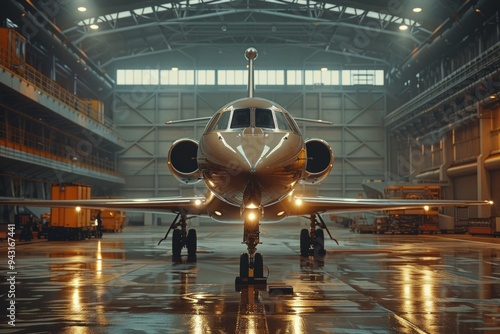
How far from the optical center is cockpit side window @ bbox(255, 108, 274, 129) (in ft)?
34.9

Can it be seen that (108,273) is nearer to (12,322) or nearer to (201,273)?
(201,273)

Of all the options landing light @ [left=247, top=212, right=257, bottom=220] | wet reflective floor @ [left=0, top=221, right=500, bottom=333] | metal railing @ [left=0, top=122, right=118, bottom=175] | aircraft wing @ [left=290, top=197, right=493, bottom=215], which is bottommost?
wet reflective floor @ [left=0, top=221, right=500, bottom=333]

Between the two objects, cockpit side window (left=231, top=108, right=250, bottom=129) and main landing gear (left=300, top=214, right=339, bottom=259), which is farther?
main landing gear (left=300, top=214, right=339, bottom=259)

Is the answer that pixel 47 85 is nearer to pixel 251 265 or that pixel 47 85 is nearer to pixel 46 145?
pixel 46 145

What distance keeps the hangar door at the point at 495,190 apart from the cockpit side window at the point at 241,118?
27.5 meters

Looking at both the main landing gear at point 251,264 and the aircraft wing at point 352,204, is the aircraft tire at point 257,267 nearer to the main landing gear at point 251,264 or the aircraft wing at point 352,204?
the main landing gear at point 251,264

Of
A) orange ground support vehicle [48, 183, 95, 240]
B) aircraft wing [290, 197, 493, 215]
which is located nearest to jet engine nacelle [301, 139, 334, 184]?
aircraft wing [290, 197, 493, 215]

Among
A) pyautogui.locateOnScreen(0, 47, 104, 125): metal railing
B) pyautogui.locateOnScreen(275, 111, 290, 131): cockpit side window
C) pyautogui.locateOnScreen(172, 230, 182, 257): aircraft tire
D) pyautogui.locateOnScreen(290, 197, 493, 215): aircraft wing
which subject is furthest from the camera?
pyautogui.locateOnScreen(0, 47, 104, 125): metal railing

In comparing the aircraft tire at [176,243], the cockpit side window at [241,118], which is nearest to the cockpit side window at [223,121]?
the cockpit side window at [241,118]

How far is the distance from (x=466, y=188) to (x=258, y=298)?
1315 inches

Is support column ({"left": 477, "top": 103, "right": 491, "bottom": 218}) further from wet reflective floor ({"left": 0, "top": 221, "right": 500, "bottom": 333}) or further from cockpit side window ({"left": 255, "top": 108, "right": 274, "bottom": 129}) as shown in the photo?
cockpit side window ({"left": 255, "top": 108, "right": 274, "bottom": 129})

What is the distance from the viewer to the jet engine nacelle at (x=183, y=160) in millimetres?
12914

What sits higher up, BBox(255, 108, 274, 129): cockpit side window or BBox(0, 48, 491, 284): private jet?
BBox(255, 108, 274, 129): cockpit side window

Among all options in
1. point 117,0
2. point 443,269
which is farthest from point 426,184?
point 443,269
